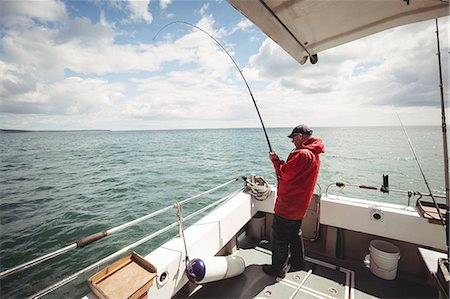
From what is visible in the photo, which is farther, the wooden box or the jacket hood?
the jacket hood

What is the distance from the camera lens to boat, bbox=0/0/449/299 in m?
1.42

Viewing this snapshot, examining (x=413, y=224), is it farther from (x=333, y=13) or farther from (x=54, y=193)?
(x=54, y=193)

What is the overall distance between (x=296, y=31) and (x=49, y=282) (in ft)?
22.4

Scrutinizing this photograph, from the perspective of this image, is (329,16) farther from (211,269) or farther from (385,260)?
(385,260)

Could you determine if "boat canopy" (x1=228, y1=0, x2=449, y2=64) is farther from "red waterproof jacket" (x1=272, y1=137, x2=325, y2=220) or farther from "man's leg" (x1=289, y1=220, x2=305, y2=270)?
"man's leg" (x1=289, y1=220, x2=305, y2=270)

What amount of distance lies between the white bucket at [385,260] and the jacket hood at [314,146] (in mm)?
1585

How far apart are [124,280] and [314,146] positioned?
2.20m

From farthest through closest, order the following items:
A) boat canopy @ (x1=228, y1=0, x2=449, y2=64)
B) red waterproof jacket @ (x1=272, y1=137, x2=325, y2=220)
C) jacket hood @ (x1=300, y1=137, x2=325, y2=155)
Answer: jacket hood @ (x1=300, y1=137, x2=325, y2=155), red waterproof jacket @ (x1=272, y1=137, x2=325, y2=220), boat canopy @ (x1=228, y1=0, x2=449, y2=64)

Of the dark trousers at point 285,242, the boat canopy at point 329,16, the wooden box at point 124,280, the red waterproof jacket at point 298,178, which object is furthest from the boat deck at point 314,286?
the boat canopy at point 329,16

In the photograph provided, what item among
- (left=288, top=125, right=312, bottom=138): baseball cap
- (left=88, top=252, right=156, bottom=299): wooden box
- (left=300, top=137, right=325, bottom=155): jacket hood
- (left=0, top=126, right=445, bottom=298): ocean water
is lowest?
(left=0, top=126, right=445, bottom=298): ocean water

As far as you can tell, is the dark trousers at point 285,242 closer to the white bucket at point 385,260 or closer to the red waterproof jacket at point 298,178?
the red waterproof jacket at point 298,178

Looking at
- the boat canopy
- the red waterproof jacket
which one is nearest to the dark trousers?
the red waterproof jacket

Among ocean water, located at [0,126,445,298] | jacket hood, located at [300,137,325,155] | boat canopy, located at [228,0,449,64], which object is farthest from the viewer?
ocean water, located at [0,126,445,298]

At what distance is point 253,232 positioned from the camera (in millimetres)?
3574
